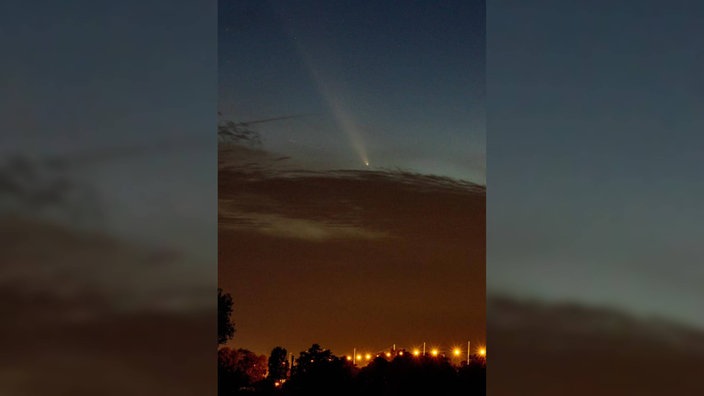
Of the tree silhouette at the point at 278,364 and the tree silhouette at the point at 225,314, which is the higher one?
the tree silhouette at the point at 225,314

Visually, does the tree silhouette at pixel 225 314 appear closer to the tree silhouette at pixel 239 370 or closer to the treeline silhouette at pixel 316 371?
the treeline silhouette at pixel 316 371

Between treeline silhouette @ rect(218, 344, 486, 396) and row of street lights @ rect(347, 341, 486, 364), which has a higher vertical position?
row of street lights @ rect(347, 341, 486, 364)

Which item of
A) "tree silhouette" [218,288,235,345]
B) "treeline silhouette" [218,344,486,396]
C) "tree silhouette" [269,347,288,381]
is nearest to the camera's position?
"tree silhouette" [218,288,235,345]

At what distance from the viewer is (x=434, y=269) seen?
29.9 feet

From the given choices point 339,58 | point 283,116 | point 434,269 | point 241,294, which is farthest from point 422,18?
point 241,294

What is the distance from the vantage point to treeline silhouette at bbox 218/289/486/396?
9.08 metres

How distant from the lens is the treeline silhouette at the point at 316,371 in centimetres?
908

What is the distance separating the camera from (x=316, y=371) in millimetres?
9336

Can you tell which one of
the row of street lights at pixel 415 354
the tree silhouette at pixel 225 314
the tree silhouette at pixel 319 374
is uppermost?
the tree silhouette at pixel 225 314

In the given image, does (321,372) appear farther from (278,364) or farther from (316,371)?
(278,364)

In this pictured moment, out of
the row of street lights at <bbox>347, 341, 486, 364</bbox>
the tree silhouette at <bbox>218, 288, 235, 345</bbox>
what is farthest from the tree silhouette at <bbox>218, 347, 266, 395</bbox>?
the row of street lights at <bbox>347, 341, 486, 364</bbox>

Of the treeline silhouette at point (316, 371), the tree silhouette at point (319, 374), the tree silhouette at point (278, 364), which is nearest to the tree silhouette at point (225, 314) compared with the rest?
the treeline silhouette at point (316, 371)

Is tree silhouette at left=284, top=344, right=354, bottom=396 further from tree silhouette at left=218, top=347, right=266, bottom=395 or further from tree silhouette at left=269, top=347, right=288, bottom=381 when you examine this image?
tree silhouette at left=218, top=347, right=266, bottom=395

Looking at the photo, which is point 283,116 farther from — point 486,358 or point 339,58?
point 486,358
